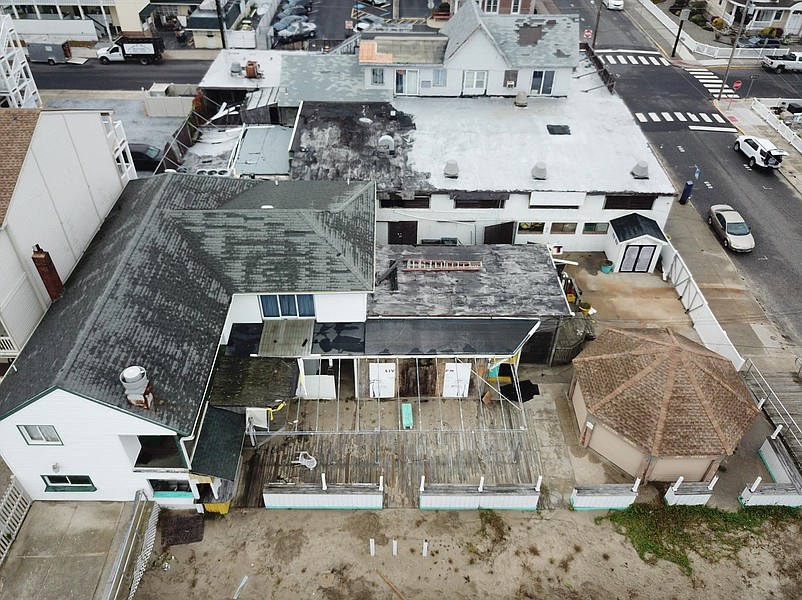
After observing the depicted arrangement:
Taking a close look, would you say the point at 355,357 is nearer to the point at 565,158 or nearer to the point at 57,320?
the point at 57,320

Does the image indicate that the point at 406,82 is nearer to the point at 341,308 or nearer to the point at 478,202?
the point at 478,202

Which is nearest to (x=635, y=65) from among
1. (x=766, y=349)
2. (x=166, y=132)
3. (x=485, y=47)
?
(x=485, y=47)

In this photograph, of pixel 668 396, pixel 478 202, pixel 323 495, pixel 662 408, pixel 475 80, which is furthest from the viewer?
pixel 475 80

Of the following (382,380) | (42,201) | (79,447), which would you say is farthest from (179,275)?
(382,380)

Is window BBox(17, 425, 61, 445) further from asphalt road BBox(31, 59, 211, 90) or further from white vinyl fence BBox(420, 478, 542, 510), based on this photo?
asphalt road BBox(31, 59, 211, 90)

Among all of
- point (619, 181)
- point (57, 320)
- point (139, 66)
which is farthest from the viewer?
point (139, 66)

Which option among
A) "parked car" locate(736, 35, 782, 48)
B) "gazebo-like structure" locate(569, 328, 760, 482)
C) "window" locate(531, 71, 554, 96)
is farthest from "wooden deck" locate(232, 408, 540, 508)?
"parked car" locate(736, 35, 782, 48)
